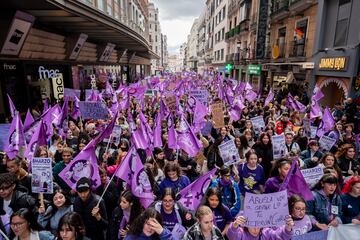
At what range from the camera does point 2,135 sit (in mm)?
5590

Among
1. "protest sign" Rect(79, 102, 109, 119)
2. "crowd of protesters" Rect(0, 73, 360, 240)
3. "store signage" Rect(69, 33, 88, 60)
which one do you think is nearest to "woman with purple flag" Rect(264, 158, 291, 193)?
"crowd of protesters" Rect(0, 73, 360, 240)

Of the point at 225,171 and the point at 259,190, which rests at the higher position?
the point at 225,171

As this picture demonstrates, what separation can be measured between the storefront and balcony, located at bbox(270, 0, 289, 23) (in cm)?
525

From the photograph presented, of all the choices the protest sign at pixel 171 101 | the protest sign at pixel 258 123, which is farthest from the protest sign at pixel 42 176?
the protest sign at pixel 171 101

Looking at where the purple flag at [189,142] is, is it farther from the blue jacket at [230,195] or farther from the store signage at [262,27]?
the store signage at [262,27]

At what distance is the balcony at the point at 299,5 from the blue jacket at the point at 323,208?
1448 centimetres

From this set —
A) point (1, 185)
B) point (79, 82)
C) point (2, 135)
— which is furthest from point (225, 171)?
point (79, 82)

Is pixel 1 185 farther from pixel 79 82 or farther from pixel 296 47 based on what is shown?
pixel 296 47

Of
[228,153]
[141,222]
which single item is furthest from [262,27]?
[141,222]

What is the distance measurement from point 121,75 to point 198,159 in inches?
958

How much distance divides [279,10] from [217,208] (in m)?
19.2

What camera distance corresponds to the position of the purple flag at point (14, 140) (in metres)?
5.14

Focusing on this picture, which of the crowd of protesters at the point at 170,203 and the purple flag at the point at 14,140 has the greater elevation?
the purple flag at the point at 14,140

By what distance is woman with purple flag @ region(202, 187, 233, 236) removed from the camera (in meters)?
3.49
